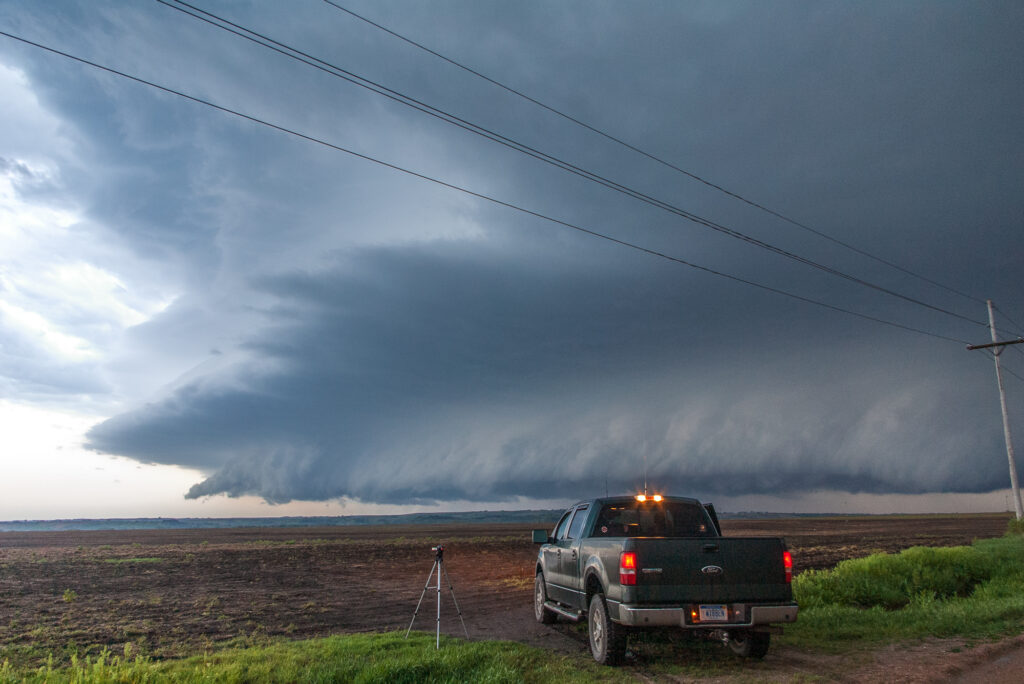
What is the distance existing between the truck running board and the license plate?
2708 mm

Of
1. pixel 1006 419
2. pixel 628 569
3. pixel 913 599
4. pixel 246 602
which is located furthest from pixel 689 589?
pixel 1006 419

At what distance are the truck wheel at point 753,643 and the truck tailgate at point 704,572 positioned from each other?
0.85m

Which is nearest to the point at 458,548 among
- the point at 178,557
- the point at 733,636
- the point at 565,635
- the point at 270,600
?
the point at 178,557

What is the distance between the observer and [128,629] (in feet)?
46.1

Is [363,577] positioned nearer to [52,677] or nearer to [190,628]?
[190,628]

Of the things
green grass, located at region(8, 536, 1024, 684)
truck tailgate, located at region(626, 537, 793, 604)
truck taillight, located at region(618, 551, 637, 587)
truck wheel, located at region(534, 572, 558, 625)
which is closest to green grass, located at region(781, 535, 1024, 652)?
green grass, located at region(8, 536, 1024, 684)

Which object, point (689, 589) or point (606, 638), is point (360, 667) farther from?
point (689, 589)

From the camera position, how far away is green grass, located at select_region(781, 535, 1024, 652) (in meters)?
10.7

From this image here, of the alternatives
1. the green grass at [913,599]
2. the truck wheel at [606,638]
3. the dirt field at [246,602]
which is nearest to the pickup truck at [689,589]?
the truck wheel at [606,638]

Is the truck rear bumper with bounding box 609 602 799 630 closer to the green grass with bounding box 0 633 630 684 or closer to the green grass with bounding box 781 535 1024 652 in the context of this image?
the green grass with bounding box 0 633 630 684

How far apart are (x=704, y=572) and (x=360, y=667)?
15.4 feet

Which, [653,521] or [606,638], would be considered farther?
[653,521]

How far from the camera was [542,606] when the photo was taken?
43.2ft

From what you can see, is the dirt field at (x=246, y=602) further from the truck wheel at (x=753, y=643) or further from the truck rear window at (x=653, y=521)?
the truck rear window at (x=653, y=521)
